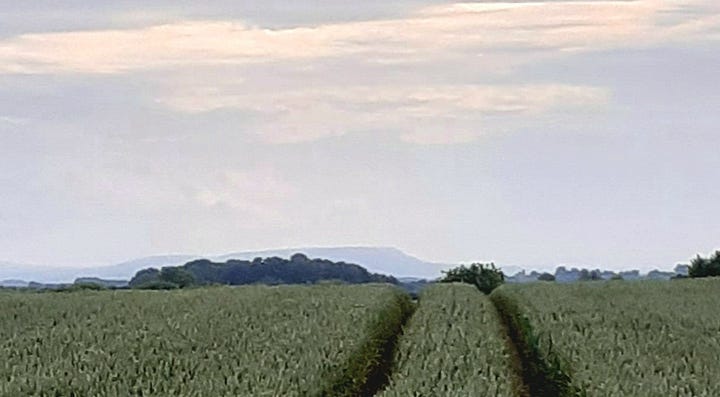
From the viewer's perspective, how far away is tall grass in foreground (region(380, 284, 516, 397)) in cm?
1755

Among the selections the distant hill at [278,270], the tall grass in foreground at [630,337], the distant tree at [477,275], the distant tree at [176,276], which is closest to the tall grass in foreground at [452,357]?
the tall grass in foreground at [630,337]

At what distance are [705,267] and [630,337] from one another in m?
49.1

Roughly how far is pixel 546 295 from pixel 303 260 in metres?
102

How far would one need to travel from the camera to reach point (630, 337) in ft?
82.3

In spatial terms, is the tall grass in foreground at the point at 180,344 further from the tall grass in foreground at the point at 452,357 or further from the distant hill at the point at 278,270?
the distant hill at the point at 278,270

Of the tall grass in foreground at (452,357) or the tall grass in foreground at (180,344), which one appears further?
the tall grass in foreground at (180,344)

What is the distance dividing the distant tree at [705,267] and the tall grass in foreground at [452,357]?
40.2 meters

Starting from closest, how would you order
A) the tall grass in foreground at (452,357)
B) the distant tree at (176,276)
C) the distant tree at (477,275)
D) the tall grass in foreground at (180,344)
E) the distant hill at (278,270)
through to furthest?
the tall grass in foreground at (452,357) < the tall grass in foreground at (180,344) < the distant tree at (477,275) < the distant tree at (176,276) < the distant hill at (278,270)

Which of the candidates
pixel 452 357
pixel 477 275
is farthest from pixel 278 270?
pixel 452 357

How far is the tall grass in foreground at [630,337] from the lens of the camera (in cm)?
1791

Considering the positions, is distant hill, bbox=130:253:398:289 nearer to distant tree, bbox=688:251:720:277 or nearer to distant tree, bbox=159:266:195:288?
distant tree, bbox=159:266:195:288

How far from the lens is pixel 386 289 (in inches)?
1679

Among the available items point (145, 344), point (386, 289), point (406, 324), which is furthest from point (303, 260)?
point (145, 344)

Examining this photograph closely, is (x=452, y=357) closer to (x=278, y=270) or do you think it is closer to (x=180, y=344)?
(x=180, y=344)
